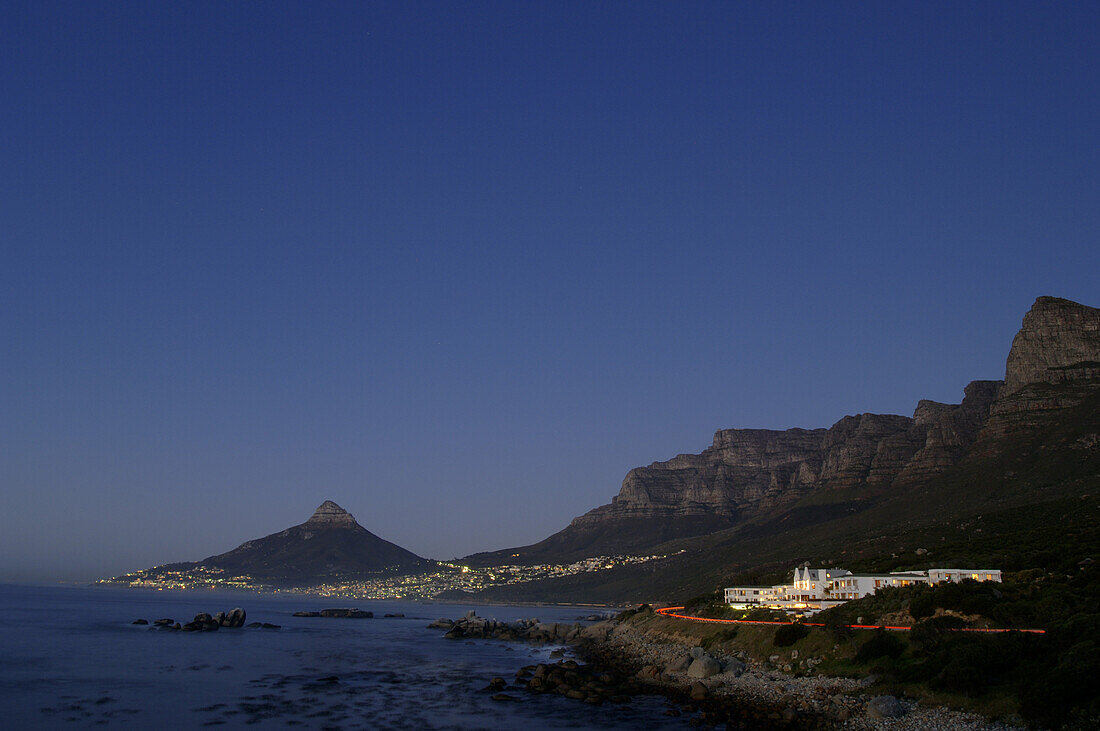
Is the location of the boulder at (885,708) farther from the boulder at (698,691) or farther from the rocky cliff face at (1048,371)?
the rocky cliff face at (1048,371)

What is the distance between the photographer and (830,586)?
272 feet

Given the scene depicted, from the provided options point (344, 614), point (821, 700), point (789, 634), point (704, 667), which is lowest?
point (344, 614)

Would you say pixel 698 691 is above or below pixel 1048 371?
below

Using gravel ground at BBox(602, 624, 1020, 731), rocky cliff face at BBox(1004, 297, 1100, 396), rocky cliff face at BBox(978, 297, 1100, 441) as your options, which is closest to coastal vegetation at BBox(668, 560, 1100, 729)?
gravel ground at BBox(602, 624, 1020, 731)

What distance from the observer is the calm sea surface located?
2023 inches

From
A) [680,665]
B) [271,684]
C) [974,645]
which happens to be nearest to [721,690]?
[680,665]

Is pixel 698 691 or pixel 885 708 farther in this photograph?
pixel 698 691

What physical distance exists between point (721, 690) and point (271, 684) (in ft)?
124

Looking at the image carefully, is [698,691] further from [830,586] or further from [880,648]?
[830,586]

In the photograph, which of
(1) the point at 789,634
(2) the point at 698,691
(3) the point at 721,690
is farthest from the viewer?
(1) the point at 789,634

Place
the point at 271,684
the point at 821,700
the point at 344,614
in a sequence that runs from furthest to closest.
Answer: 1. the point at 344,614
2. the point at 271,684
3. the point at 821,700

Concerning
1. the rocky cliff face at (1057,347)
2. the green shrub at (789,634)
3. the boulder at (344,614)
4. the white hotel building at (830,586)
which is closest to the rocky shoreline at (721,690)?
the green shrub at (789,634)

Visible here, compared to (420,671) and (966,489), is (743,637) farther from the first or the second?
(966,489)

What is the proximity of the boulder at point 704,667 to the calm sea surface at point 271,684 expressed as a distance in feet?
15.9
